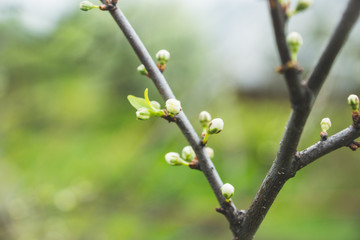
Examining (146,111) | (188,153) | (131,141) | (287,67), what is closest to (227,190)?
(188,153)

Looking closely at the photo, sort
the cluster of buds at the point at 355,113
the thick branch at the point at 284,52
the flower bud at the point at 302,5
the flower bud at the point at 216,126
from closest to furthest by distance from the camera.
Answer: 1. the thick branch at the point at 284,52
2. the flower bud at the point at 302,5
3. the cluster of buds at the point at 355,113
4. the flower bud at the point at 216,126

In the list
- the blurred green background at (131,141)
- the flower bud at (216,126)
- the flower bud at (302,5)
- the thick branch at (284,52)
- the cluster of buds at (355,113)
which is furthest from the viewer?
the blurred green background at (131,141)

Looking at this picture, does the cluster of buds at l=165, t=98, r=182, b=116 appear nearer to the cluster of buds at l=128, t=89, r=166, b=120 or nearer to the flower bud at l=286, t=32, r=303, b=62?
the cluster of buds at l=128, t=89, r=166, b=120

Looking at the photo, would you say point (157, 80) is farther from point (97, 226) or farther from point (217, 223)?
point (217, 223)

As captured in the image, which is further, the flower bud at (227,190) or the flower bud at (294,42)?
the flower bud at (227,190)

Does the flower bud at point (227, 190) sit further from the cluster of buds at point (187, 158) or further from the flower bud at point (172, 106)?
the flower bud at point (172, 106)

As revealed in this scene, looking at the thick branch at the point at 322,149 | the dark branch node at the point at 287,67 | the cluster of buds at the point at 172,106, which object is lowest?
the thick branch at the point at 322,149

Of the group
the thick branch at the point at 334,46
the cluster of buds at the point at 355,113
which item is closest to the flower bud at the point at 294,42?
the thick branch at the point at 334,46

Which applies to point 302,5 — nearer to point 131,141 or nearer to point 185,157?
point 185,157
